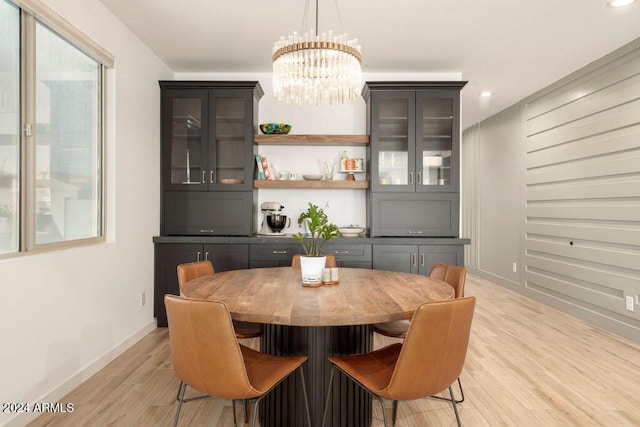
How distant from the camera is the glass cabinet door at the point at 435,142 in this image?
12.9ft

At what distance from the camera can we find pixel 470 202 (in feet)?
23.2

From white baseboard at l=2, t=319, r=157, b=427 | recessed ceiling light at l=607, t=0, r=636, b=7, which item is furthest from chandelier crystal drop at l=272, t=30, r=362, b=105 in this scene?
white baseboard at l=2, t=319, r=157, b=427

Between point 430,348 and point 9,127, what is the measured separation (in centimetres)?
230

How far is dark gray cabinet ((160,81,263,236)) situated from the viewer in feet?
12.9

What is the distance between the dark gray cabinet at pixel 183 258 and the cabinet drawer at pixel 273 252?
72 millimetres

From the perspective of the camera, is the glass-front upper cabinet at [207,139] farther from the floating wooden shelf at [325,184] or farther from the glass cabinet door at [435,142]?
the glass cabinet door at [435,142]

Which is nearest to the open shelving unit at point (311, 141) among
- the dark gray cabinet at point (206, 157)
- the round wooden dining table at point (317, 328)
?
the dark gray cabinet at point (206, 157)

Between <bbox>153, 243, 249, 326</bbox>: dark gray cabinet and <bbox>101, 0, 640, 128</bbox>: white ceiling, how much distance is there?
1875mm

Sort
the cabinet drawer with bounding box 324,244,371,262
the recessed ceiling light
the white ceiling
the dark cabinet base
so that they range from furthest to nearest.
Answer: the cabinet drawer with bounding box 324,244,371,262, the white ceiling, the recessed ceiling light, the dark cabinet base

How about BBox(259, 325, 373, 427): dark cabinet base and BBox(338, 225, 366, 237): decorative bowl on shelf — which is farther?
BBox(338, 225, 366, 237): decorative bowl on shelf

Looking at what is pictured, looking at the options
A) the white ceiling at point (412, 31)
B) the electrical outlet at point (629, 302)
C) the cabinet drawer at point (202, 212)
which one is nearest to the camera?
the white ceiling at point (412, 31)

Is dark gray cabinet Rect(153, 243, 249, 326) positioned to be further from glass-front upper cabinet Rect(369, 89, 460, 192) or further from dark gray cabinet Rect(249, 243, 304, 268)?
glass-front upper cabinet Rect(369, 89, 460, 192)

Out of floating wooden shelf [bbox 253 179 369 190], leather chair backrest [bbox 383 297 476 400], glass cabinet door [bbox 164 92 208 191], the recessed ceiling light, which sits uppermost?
the recessed ceiling light

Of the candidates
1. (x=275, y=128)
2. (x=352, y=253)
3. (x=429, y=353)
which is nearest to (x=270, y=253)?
(x=352, y=253)
